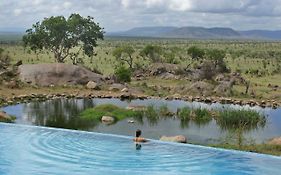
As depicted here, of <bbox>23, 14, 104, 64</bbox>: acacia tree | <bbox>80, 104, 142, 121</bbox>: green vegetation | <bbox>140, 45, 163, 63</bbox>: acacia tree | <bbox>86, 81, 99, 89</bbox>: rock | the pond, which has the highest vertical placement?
<bbox>23, 14, 104, 64</bbox>: acacia tree

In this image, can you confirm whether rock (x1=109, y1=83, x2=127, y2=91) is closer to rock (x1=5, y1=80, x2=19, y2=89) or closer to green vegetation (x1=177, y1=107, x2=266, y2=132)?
rock (x1=5, y1=80, x2=19, y2=89)

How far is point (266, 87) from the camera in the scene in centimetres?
4228

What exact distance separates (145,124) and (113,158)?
8748 millimetres

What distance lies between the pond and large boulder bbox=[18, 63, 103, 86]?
7359 mm

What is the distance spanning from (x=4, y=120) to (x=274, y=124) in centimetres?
1445

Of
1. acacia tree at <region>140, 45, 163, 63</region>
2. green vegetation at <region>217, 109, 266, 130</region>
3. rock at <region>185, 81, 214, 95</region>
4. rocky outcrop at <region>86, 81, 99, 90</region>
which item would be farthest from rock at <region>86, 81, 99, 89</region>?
acacia tree at <region>140, 45, 163, 63</region>

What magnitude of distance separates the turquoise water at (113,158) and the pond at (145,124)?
3.52 m

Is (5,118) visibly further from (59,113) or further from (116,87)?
(116,87)

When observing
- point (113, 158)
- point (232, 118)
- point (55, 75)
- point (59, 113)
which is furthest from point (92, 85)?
point (113, 158)

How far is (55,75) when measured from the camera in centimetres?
4078

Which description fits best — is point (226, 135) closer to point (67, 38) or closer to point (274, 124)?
point (274, 124)

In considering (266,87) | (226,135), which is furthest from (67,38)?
(226,135)

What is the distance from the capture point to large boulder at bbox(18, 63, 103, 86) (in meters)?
40.0

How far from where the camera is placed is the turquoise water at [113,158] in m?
16.2
